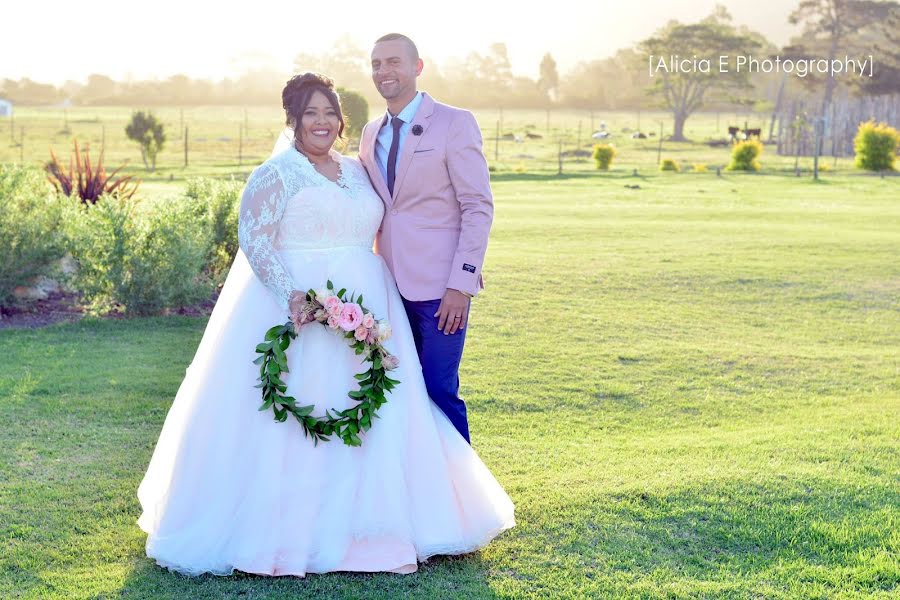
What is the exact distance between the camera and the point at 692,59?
6725 cm

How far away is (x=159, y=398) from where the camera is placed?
23.0ft

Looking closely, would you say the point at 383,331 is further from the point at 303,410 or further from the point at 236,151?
the point at 236,151

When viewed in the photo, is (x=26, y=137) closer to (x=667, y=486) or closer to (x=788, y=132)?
(x=788, y=132)

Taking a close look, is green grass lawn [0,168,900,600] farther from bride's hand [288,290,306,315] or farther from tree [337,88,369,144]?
tree [337,88,369,144]

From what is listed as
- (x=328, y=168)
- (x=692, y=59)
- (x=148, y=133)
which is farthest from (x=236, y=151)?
(x=328, y=168)

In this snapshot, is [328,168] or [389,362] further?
Result: [328,168]

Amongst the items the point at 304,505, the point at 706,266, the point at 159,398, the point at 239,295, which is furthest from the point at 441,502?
the point at 706,266

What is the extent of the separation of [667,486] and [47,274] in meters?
7.03

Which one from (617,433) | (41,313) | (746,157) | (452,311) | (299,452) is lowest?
(617,433)

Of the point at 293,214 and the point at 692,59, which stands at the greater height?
the point at 692,59

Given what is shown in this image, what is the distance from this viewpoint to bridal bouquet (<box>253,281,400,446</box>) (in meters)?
4.09

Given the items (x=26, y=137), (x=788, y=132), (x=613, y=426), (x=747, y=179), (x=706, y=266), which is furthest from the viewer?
(x=26, y=137)

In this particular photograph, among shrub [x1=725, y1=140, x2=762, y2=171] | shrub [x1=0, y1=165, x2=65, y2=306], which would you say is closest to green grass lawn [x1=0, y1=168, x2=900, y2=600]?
shrub [x1=0, y1=165, x2=65, y2=306]

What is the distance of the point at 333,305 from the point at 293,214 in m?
0.49
